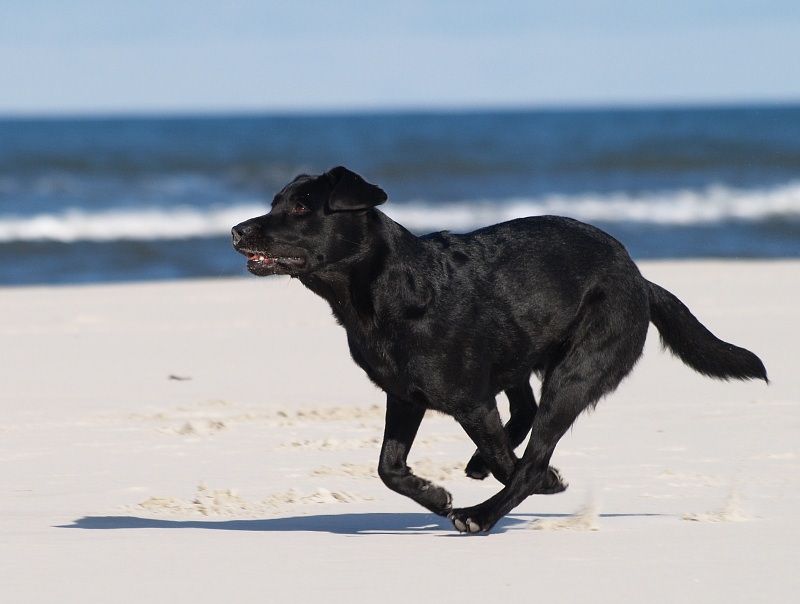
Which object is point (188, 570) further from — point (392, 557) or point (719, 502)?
point (719, 502)

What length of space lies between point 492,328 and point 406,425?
555mm

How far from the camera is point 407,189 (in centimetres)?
2802

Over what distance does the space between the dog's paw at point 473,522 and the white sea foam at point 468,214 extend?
50.9 feet

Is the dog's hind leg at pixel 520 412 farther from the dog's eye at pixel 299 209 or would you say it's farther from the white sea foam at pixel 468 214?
the white sea foam at pixel 468 214

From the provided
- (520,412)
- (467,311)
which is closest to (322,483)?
(520,412)

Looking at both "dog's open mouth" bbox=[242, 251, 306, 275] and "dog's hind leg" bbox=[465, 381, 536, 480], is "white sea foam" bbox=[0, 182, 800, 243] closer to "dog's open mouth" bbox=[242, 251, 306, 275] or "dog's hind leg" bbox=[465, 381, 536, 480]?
"dog's hind leg" bbox=[465, 381, 536, 480]

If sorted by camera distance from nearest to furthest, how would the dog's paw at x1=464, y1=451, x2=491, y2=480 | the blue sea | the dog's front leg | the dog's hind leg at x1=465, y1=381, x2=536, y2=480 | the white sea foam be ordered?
the dog's front leg < the dog's paw at x1=464, y1=451, x2=491, y2=480 < the dog's hind leg at x1=465, y1=381, x2=536, y2=480 < the blue sea < the white sea foam

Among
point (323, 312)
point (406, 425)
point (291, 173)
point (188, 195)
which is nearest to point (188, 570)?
point (406, 425)

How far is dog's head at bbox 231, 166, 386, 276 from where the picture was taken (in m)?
4.55

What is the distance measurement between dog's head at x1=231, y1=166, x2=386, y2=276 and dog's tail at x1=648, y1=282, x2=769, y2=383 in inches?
57.3

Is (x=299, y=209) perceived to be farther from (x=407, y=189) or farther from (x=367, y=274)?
(x=407, y=189)

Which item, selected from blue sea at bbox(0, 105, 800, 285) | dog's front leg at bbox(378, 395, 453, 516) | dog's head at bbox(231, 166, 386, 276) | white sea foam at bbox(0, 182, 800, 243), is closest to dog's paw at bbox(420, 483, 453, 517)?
dog's front leg at bbox(378, 395, 453, 516)

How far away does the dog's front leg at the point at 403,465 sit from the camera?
4.78 m

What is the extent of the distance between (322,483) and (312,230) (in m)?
1.43
